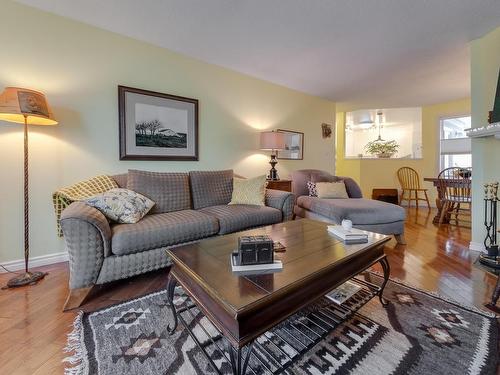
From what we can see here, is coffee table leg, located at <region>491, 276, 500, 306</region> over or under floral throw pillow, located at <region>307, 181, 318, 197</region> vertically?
under

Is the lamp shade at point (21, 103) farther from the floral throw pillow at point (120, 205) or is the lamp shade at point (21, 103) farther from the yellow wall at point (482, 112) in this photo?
the yellow wall at point (482, 112)

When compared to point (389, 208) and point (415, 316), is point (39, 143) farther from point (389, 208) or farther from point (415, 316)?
point (389, 208)

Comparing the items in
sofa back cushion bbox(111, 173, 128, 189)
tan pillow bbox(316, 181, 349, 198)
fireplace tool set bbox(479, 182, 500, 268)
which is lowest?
fireplace tool set bbox(479, 182, 500, 268)

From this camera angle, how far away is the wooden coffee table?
801mm

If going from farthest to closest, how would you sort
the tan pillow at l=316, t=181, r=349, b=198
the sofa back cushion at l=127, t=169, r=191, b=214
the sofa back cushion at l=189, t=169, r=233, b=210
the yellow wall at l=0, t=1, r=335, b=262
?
1. the tan pillow at l=316, t=181, r=349, b=198
2. the sofa back cushion at l=189, t=169, r=233, b=210
3. the sofa back cushion at l=127, t=169, r=191, b=214
4. the yellow wall at l=0, t=1, r=335, b=262

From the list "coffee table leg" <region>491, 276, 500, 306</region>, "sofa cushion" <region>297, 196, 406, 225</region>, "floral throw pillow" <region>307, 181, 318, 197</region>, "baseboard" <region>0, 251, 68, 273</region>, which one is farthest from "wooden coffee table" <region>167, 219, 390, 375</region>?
"floral throw pillow" <region>307, 181, 318, 197</region>

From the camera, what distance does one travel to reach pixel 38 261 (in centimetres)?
211

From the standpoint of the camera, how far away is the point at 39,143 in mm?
2088

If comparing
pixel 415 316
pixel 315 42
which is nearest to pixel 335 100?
pixel 315 42

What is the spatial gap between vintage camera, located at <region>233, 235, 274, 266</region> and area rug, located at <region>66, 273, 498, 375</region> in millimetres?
364

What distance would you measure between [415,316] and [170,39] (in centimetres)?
311

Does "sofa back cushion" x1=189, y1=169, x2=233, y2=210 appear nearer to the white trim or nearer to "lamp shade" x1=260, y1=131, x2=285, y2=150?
"lamp shade" x1=260, y1=131, x2=285, y2=150

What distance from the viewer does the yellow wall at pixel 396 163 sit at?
518 cm

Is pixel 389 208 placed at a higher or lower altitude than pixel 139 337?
higher
